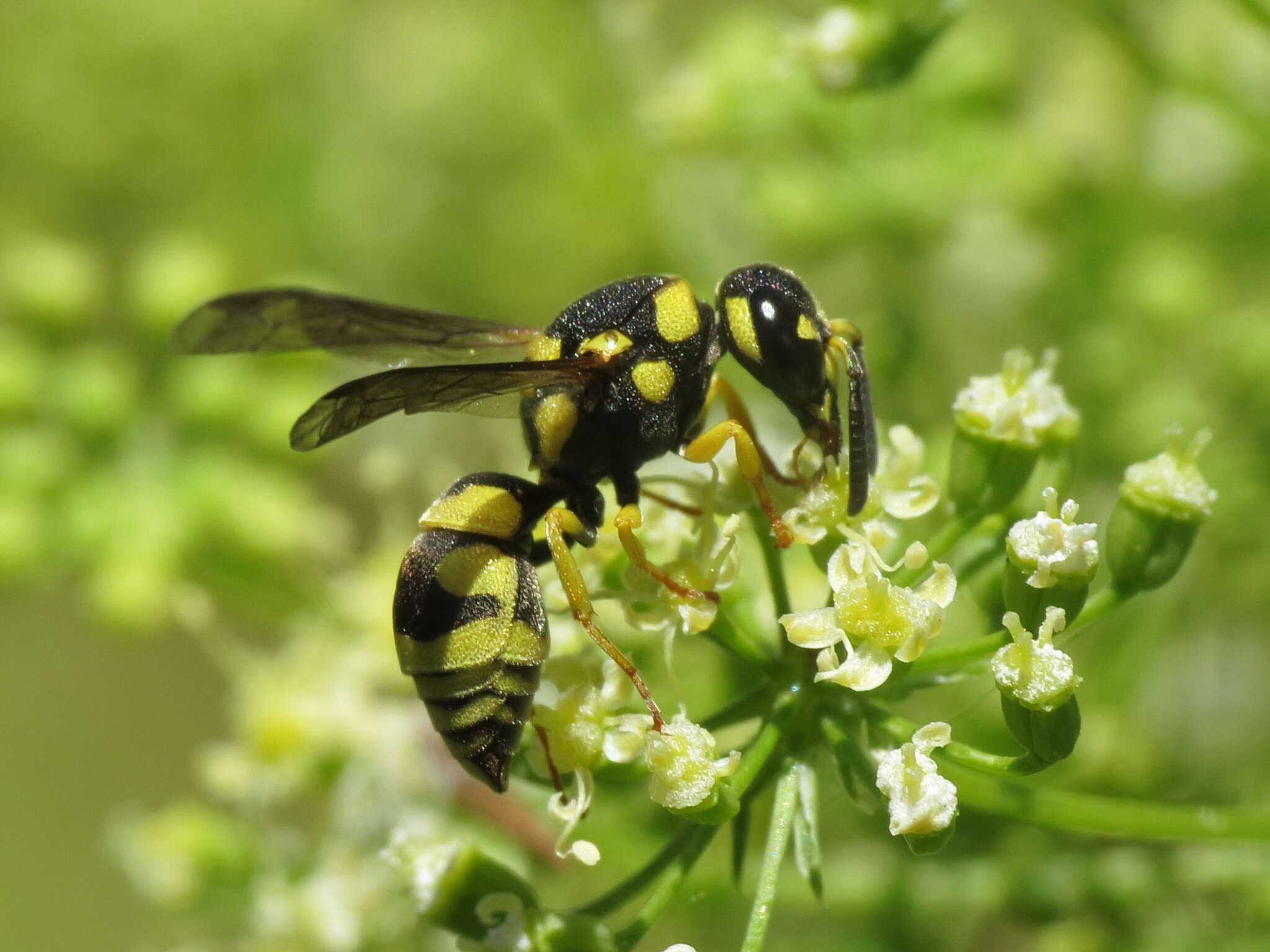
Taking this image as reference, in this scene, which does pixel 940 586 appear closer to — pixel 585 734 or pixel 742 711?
pixel 742 711

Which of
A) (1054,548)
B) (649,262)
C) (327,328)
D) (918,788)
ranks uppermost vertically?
(649,262)

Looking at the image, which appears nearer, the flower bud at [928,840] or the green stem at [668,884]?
the flower bud at [928,840]

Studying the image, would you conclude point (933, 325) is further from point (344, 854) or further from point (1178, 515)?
point (344, 854)

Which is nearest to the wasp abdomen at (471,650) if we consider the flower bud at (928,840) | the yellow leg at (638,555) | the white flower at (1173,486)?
the yellow leg at (638,555)

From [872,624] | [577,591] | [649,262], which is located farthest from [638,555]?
[649,262]

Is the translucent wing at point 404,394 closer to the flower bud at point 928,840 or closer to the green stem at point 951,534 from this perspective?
the green stem at point 951,534

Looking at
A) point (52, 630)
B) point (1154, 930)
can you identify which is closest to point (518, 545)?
point (1154, 930)

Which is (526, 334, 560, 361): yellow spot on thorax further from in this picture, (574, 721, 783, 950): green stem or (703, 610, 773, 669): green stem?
(574, 721, 783, 950): green stem

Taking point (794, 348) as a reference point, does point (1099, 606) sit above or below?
below
